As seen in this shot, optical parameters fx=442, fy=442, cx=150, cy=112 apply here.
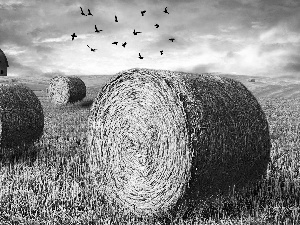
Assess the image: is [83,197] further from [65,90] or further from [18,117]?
[65,90]

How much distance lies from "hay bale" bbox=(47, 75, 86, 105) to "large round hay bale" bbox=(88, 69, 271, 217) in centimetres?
1780

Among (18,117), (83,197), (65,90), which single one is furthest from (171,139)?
(65,90)

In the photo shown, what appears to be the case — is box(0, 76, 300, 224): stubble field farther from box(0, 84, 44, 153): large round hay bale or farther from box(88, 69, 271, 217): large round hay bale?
box(0, 84, 44, 153): large round hay bale

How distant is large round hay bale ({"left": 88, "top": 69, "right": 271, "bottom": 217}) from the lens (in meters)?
5.40

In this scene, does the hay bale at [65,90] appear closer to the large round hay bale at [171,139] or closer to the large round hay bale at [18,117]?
the large round hay bale at [18,117]

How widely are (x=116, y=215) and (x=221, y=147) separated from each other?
169cm

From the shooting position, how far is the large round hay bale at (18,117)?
10.1 m

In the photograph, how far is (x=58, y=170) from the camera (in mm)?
8266

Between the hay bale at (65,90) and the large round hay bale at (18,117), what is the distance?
43.6 ft

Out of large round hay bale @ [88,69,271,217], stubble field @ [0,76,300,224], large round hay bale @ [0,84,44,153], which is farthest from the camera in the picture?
large round hay bale @ [0,84,44,153]

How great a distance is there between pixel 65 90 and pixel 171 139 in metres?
19.6

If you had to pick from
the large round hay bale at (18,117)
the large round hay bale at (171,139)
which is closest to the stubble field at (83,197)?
the large round hay bale at (171,139)

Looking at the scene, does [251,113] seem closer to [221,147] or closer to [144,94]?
[221,147]

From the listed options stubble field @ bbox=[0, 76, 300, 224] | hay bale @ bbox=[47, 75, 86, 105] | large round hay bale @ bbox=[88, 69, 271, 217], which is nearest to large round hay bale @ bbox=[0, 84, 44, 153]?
stubble field @ bbox=[0, 76, 300, 224]
